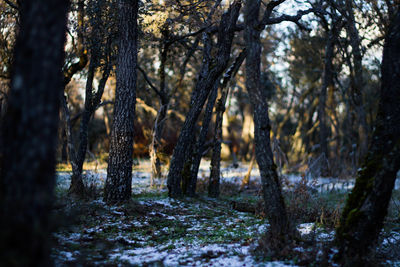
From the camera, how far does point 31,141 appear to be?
2508 millimetres

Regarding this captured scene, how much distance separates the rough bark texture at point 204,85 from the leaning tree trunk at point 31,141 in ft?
20.1

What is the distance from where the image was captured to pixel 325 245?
445 centimetres

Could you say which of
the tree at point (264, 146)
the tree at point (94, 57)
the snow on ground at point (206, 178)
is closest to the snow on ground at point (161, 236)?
the tree at point (264, 146)

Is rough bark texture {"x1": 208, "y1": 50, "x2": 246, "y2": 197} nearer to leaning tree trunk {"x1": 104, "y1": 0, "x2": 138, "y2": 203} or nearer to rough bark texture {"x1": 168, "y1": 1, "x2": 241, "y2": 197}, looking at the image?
rough bark texture {"x1": 168, "y1": 1, "x2": 241, "y2": 197}

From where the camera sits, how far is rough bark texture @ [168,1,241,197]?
8539mm

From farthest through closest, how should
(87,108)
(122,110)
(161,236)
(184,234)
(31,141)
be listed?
(87,108) < (122,110) < (184,234) < (161,236) < (31,141)

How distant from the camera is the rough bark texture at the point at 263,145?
4.60 m

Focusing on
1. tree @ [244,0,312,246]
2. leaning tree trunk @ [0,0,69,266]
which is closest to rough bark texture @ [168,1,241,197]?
tree @ [244,0,312,246]

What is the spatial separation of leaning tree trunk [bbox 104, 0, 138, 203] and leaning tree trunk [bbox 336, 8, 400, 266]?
4885mm

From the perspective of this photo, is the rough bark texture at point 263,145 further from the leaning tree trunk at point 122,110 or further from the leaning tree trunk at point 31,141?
the leaning tree trunk at point 122,110

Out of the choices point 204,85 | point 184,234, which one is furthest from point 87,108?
point 184,234

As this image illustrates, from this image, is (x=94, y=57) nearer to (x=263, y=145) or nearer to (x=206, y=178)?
(x=206, y=178)

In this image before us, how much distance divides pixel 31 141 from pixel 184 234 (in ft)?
13.8

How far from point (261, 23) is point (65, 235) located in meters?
4.53
